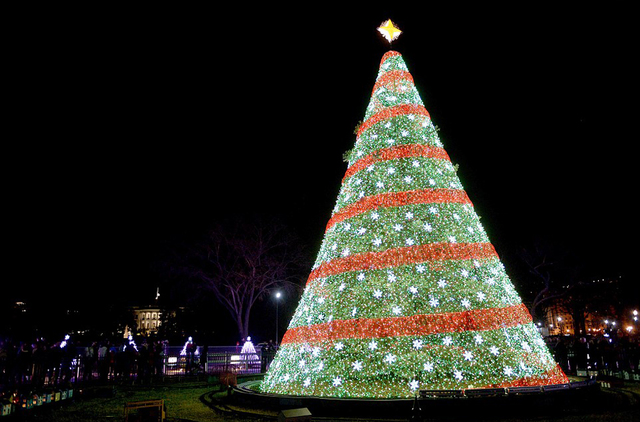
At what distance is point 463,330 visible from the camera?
28.9ft

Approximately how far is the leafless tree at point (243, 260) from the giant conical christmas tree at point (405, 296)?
20623 millimetres

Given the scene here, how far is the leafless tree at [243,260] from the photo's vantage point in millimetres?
30922

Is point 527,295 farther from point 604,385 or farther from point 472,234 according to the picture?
point 472,234

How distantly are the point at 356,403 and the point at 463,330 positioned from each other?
251cm

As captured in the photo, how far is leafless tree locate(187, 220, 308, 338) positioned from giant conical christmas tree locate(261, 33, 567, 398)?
67.7ft

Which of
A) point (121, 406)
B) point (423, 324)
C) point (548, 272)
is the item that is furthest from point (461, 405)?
point (548, 272)

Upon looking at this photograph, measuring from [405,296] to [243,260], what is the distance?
2538 cm

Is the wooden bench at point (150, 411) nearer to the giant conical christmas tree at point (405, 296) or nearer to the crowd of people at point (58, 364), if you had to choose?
the giant conical christmas tree at point (405, 296)

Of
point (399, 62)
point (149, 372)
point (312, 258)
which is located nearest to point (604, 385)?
point (399, 62)

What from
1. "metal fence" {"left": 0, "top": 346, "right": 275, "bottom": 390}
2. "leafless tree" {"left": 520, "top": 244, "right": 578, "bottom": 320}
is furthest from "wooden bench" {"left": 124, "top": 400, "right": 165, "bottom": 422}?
"leafless tree" {"left": 520, "top": 244, "right": 578, "bottom": 320}

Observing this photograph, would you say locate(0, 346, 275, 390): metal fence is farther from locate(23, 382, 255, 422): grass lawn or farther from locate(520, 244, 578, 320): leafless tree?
locate(520, 244, 578, 320): leafless tree

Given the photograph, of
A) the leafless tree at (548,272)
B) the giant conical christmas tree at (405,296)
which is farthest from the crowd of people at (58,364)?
the leafless tree at (548,272)

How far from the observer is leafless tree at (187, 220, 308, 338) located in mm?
30922

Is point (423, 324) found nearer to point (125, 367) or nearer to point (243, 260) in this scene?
point (125, 367)
